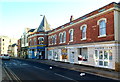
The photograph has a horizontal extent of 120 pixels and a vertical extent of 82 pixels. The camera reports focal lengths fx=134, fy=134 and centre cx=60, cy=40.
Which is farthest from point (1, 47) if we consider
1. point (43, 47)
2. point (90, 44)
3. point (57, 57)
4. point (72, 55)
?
point (90, 44)

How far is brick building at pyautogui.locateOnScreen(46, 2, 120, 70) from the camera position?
16016 millimetres

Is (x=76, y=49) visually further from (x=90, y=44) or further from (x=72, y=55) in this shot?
(x=90, y=44)

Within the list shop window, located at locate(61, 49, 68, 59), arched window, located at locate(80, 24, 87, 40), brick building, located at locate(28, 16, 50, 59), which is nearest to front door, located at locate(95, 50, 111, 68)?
arched window, located at locate(80, 24, 87, 40)

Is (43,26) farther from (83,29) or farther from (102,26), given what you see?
(102,26)

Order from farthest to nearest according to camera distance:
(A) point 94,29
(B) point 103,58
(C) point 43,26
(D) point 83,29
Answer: (C) point 43,26 < (D) point 83,29 < (A) point 94,29 < (B) point 103,58

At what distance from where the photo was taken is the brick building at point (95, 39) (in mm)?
16016

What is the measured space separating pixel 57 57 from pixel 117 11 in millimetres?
18147

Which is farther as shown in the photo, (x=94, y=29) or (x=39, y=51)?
(x=39, y=51)

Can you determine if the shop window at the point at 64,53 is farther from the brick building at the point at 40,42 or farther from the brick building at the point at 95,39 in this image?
the brick building at the point at 40,42

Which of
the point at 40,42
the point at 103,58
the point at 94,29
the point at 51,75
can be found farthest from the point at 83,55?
the point at 40,42

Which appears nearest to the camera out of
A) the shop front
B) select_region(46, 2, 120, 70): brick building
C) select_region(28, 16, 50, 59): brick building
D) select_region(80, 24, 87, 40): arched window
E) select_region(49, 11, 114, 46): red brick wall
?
select_region(46, 2, 120, 70): brick building

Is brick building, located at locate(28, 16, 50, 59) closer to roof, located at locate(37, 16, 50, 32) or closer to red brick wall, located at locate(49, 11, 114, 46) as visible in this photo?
roof, located at locate(37, 16, 50, 32)

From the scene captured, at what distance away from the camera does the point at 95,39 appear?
19016 millimetres

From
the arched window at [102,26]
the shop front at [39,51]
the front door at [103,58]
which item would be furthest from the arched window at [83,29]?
the shop front at [39,51]
